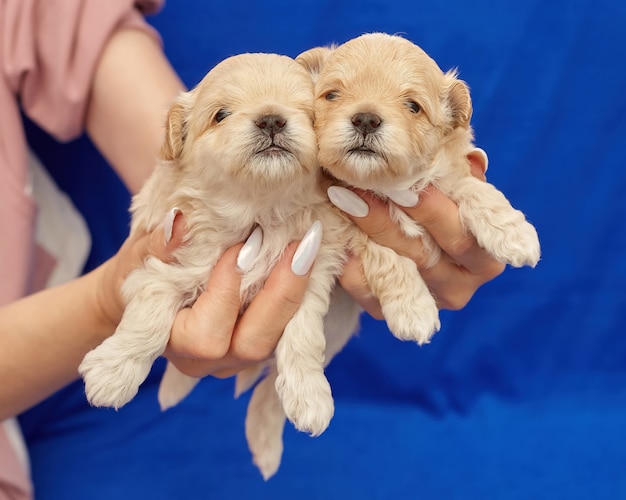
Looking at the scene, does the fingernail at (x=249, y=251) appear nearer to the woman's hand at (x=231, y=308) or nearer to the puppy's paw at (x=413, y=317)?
the woman's hand at (x=231, y=308)

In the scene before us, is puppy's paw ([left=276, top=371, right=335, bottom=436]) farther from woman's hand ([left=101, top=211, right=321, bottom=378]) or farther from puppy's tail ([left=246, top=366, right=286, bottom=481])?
puppy's tail ([left=246, top=366, right=286, bottom=481])

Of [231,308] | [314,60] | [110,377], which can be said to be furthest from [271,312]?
[314,60]

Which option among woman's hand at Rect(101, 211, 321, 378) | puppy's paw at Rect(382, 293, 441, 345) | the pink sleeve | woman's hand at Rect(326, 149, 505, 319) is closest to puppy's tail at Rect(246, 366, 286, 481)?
woman's hand at Rect(101, 211, 321, 378)

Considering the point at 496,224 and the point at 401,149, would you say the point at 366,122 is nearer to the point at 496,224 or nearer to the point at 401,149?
the point at 401,149

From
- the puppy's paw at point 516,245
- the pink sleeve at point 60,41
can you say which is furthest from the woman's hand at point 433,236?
the pink sleeve at point 60,41

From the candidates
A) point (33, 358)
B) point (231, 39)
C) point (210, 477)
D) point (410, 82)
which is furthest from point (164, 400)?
point (231, 39)
